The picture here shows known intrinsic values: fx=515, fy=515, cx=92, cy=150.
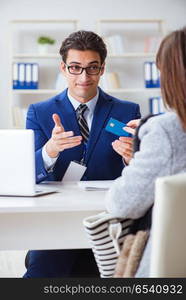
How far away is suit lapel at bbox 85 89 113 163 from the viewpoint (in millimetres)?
2491

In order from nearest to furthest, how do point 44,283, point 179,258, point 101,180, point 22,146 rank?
point 179,258
point 44,283
point 22,146
point 101,180

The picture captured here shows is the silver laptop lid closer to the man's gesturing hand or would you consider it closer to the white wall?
the man's gesturing hand

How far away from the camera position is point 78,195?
1961mm

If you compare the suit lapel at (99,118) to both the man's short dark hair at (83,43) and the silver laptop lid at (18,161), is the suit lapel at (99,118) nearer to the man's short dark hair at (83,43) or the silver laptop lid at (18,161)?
the man's short dark hair at (83,43)

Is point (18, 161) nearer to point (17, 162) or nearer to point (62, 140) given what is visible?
point (17, 162)

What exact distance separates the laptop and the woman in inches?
Result: 25.6

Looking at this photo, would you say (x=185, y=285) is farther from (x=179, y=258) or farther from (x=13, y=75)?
(x=13, y=75)

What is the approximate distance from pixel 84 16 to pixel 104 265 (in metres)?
4.56

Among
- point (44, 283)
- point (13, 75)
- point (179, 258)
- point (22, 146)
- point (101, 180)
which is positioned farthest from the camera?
point (13, 75)

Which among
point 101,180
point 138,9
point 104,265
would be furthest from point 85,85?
point 138,9

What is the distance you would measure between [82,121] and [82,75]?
23 cm

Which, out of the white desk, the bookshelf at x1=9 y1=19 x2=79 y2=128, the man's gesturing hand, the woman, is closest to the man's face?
the man's gesturing hand

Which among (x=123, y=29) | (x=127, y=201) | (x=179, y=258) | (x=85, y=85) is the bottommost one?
(x=179, y=258)

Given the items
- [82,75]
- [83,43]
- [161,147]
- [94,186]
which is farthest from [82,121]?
[161,147]
